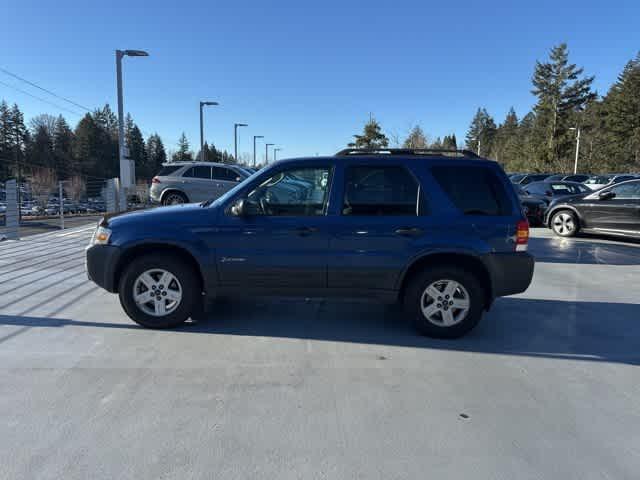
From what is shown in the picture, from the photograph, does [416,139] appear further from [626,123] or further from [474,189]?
[626,123]

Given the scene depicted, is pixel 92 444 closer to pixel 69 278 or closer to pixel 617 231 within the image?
pixel 69 278

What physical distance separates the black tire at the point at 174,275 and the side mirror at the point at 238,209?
78 centimetres

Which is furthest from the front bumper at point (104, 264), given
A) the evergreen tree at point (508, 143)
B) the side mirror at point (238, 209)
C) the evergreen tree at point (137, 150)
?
the evergreen tree at point (137, 150)

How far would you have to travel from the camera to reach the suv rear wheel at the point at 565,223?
11.8m

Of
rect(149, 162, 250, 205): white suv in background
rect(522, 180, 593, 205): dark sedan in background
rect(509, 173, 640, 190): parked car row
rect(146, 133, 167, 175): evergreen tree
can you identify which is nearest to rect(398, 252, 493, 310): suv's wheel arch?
rect(149, 162, 250, 205): white suv in background

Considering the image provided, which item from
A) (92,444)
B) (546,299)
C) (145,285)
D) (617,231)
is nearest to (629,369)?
(546,299)

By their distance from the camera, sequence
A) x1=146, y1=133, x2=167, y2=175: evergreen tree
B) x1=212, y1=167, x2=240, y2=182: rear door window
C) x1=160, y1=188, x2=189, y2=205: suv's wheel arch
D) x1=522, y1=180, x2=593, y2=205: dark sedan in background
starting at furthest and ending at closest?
x1=146, y1=133, x2=167, y2=175: evergreen tree → x1=522, y1=180, x2=593, y2=205: dark sedan in background → x1=212, y1=167, x2=240, y2=182: rear door window → x1=160, y1=188, x2=189, y2=205: suv's wheel arch

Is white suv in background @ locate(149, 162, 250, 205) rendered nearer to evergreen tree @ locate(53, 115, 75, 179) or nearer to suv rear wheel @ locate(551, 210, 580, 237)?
suv rear wheel @ locate(551, 210, 580, 237)

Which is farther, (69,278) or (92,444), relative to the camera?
(69,278)

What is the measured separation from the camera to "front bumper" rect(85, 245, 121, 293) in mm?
4453

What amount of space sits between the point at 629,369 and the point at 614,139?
58.5 m

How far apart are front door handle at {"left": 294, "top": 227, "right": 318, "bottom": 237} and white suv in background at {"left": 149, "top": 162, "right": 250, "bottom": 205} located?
31.3 ft

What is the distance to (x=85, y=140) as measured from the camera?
84.0 meters

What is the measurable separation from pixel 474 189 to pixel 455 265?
0.78 meters
